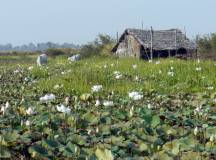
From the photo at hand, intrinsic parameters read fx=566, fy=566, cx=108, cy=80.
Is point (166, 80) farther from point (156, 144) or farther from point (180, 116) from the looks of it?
point (156, 144)

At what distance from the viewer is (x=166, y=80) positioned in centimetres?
1135

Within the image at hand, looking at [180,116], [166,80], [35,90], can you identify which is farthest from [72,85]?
[180,116]

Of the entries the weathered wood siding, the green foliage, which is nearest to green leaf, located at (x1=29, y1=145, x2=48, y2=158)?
the weathered wood siding

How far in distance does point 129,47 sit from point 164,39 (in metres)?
2.63

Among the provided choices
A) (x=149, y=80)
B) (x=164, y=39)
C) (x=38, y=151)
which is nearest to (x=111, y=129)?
(x=38, y=151)

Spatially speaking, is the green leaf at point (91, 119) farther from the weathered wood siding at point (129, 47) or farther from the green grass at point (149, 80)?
the weathered wood siding at point (129, 47)

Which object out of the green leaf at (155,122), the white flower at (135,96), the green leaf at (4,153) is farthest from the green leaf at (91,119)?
the green leaf at (4,153)

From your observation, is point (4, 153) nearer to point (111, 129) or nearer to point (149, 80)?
point (111, 129)

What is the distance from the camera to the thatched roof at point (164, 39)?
1320 inches

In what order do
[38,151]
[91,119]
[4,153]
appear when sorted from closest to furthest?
[4,153] < [38,151] < [91,119]

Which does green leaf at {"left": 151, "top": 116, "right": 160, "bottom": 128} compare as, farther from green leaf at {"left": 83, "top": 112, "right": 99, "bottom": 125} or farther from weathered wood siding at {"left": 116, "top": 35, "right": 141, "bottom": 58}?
weathered wood siding at {"left": 116, "top": 35, "right": 141, "bottom": 58}

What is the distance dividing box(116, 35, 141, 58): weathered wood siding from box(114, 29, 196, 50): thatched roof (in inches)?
19.2

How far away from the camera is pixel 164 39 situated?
1357 inches

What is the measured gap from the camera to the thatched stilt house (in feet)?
109
